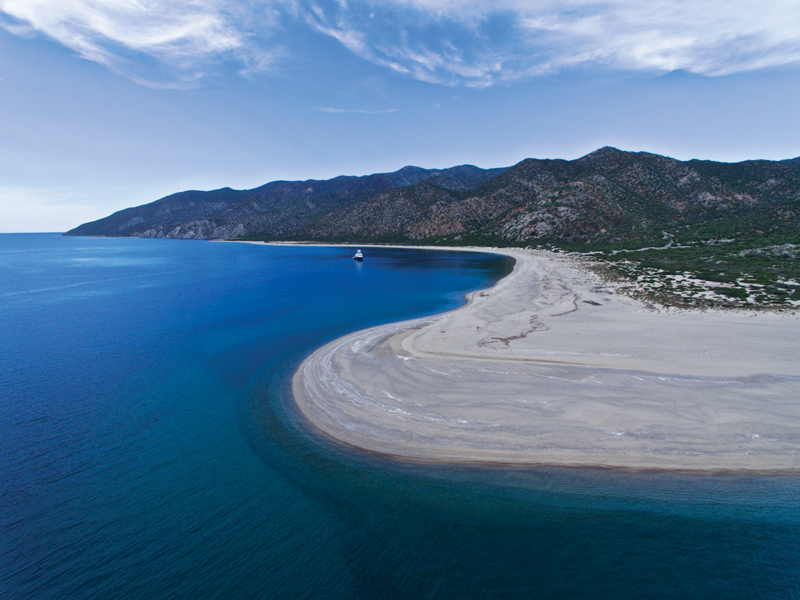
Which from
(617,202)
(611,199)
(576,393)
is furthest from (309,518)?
(611,199)

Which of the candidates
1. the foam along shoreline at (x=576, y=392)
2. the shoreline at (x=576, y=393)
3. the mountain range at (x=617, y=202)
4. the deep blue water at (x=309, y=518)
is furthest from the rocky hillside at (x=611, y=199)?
the deep blue water at (x=309, y=518)

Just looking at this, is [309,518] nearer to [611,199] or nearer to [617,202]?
[617,202]

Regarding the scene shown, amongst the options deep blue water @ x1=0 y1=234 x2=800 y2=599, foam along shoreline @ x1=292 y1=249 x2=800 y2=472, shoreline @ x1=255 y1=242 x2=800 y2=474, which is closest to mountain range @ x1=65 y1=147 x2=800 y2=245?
foam along shoreline @ x1=292 y1=249 x2=800 y2=472

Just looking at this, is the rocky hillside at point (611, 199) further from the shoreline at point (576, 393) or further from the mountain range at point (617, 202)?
the shoreline at point (576, 393)

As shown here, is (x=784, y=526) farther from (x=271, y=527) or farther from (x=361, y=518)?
(x=271, y=527)

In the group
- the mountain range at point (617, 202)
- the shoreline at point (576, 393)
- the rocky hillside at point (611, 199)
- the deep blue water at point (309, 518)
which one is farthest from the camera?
the rocky hillside at point (611, 199)

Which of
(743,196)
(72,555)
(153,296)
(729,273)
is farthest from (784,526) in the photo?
(743,196)
